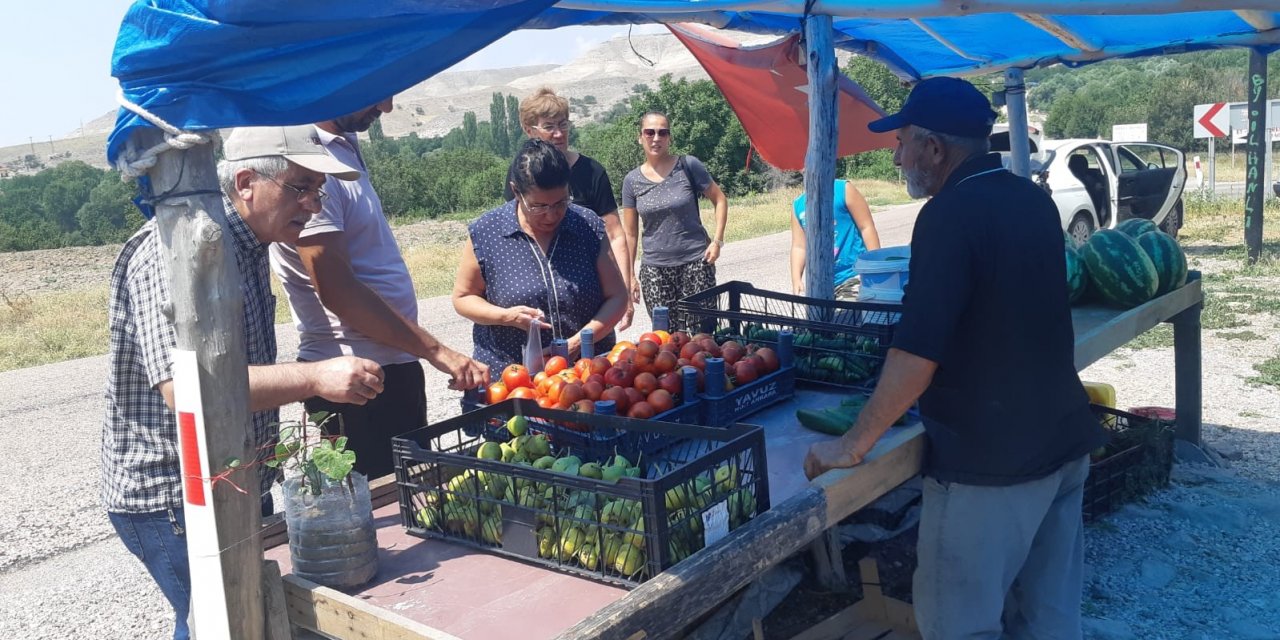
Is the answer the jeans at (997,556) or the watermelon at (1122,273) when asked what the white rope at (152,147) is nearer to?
the jeans at (997,556)

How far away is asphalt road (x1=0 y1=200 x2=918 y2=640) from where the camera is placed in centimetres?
471

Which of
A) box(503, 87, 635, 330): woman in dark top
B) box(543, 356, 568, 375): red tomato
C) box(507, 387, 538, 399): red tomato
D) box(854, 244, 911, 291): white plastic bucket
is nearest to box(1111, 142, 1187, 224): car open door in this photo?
box(503, 87, 635, 330): woman in dark top

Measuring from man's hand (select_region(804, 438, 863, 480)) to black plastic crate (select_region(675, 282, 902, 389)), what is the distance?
0.87m

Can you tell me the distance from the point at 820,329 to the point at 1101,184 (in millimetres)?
13355

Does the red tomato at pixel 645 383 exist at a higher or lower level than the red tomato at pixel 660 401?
higher

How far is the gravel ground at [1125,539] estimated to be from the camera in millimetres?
4344

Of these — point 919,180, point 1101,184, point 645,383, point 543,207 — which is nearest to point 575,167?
point 543,207

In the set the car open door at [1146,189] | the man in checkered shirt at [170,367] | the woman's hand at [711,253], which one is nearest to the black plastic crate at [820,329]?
the man in checkered shirt at [170,367]

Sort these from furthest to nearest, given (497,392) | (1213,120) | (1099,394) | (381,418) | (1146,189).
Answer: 1. (1213,120)
2. (1146,189)
3. (1099,394)
4. (381,418)
5. (497,392)

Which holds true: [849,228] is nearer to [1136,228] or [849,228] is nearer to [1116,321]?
[1136,228]

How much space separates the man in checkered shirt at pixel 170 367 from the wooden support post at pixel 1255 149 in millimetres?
12572

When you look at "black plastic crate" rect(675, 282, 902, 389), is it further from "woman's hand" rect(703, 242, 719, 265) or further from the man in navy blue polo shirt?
"woman's hand" rect(703, 242, 719, 265)

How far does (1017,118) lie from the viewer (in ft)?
22.9

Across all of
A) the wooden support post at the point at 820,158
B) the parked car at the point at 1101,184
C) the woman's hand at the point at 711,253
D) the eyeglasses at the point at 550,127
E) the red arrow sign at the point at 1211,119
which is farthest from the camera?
the red arrow sign at the point at 1211,119
